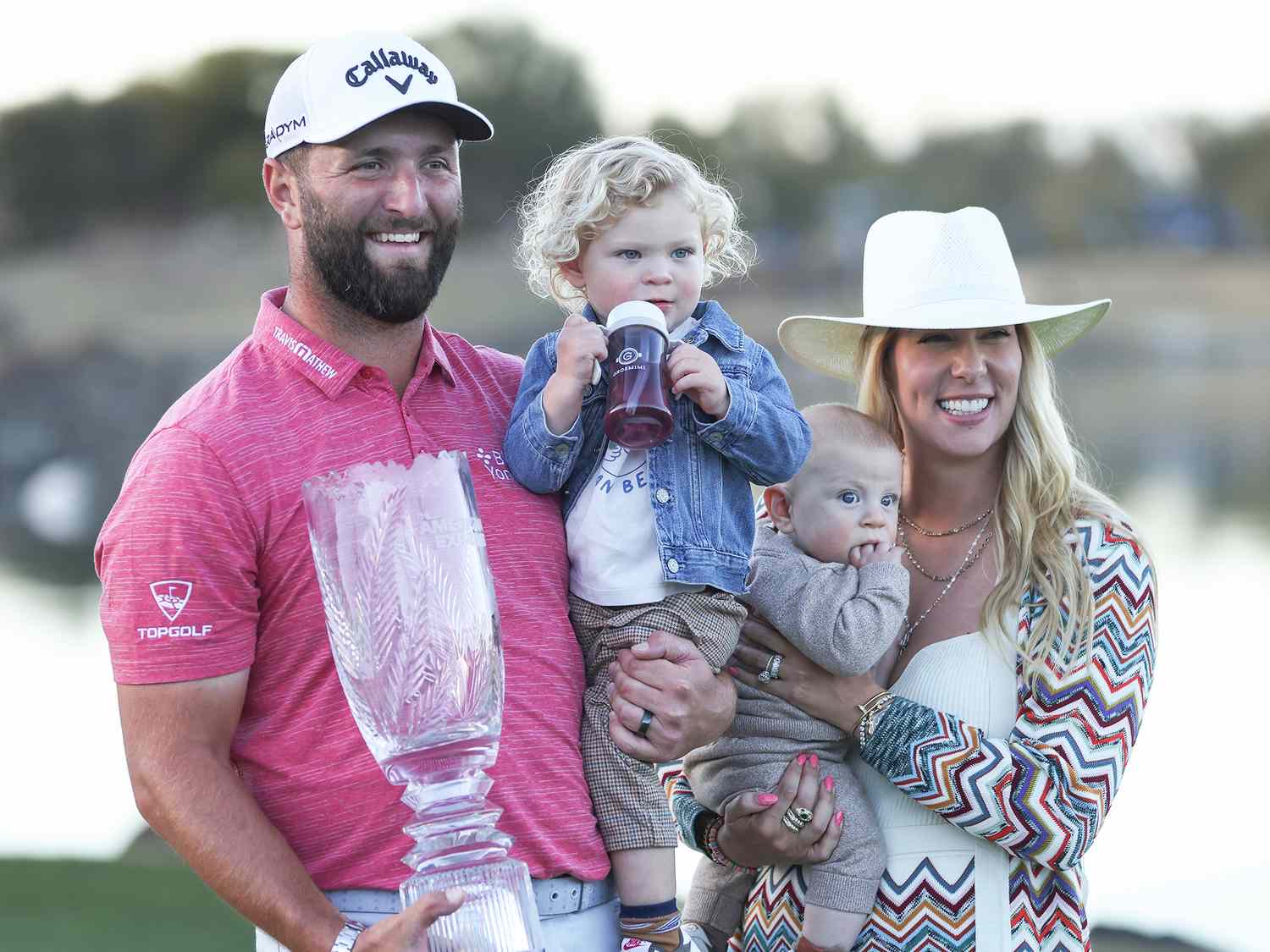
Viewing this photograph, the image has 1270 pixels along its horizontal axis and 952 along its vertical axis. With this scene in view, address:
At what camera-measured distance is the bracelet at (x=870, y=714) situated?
2.11 meters

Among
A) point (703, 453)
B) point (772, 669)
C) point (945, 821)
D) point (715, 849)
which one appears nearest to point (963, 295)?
point (703, 453)

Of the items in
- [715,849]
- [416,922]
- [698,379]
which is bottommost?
[715,849]

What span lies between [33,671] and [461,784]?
361 inches

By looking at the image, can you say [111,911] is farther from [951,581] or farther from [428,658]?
[428,658]

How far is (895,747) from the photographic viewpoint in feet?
6.84

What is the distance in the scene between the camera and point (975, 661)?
7.14 ft

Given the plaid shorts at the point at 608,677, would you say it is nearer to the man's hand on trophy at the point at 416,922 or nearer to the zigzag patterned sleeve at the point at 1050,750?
the zigzag patterned sleeve at the point at 1050,750

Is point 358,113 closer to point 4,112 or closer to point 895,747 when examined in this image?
point 895,747

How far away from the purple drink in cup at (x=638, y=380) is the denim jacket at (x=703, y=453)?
0.31 ft

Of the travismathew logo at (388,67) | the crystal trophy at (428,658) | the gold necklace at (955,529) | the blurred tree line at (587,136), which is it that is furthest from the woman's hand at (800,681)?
the blurred tree line at (587,136)

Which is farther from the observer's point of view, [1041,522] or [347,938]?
[1041,522]

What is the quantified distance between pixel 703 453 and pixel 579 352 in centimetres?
26

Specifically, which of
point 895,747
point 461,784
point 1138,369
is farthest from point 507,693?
point 1138,369

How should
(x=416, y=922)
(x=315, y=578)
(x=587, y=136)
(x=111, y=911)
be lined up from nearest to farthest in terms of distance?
(x=416, y=922), (x=315, y=578), (x=111, y=911), (x=587, y=136)
